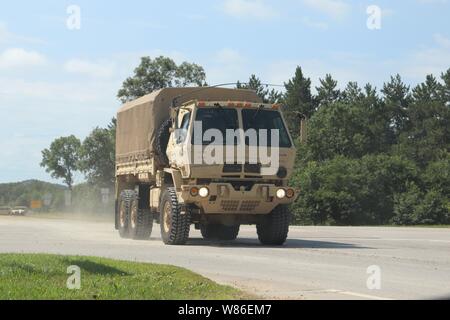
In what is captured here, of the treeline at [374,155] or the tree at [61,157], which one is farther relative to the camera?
the tree at [61,157]

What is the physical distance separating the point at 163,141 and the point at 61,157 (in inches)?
4379

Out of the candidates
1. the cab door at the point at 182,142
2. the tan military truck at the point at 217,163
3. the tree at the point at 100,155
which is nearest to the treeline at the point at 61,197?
the tree at the point at 100,155

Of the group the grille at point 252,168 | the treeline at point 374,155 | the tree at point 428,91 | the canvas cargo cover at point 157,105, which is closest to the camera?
the grille at point 252,168

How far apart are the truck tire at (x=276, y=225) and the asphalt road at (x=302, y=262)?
45 centimetres

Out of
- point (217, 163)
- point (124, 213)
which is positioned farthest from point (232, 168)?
point (124, 213)

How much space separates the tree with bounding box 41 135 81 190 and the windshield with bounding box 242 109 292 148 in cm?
11092

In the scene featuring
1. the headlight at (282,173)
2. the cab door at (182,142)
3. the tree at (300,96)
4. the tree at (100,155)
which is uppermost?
the tree at (300,96)

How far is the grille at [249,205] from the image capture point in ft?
69.6

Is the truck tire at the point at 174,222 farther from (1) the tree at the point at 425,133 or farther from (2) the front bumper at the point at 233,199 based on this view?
(1) the tree at the point at 425,133

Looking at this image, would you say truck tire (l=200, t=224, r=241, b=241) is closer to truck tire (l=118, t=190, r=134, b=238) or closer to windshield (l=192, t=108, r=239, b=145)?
truck tire (l=118, t=190, r=134, b=238)

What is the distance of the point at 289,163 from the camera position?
2142cm

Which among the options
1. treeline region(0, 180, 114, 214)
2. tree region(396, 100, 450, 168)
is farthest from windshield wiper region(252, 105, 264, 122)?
tree region(396, 100, 450, 168)

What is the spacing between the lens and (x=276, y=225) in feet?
72.5
